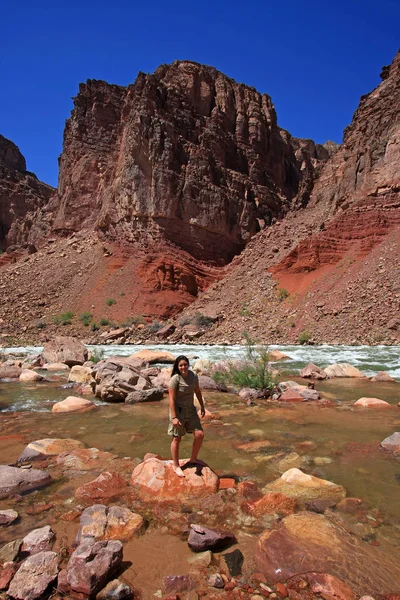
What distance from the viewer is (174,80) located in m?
46.4

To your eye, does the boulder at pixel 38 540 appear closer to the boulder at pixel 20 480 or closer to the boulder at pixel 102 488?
the boulder at pixel 102 488

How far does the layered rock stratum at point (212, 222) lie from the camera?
24.1 metres

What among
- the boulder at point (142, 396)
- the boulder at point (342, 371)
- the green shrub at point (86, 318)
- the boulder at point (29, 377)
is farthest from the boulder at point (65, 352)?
the green shrub at point (86, 318)

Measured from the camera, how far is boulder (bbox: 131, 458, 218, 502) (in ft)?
11.6

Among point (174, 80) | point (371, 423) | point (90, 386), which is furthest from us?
point (174, 80)

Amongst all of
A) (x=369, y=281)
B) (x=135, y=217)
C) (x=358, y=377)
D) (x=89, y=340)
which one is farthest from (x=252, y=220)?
(x=358, y=377)

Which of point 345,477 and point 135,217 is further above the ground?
point 135,217

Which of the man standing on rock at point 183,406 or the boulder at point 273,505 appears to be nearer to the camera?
the boulder at point 273,505

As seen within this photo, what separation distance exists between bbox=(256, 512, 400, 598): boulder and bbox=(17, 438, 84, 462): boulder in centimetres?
294

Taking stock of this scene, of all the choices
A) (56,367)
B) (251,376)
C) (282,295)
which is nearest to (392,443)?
(251,376)

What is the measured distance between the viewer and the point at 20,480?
3771 millimetres

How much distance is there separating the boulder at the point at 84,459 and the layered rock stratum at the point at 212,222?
53.3 ft

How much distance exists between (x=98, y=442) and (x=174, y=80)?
167ft

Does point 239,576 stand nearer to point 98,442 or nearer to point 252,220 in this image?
point 98,442
